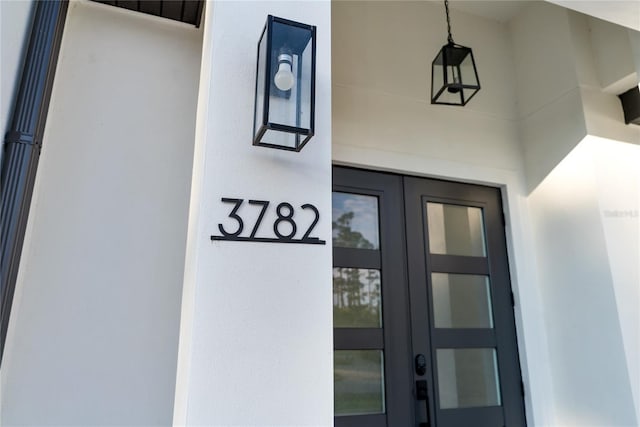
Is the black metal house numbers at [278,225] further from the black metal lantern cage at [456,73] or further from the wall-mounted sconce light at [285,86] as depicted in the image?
the black metal lantern cage at [456,73]

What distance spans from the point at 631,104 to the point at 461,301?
1868mm

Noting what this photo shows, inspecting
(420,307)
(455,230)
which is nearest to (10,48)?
(420,307)

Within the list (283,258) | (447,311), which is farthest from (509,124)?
(283,258)

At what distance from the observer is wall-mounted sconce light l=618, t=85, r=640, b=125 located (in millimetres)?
2850

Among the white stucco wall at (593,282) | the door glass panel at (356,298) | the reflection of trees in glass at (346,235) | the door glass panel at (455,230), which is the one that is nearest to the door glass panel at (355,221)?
the reflection of trees in glass at (346,235)

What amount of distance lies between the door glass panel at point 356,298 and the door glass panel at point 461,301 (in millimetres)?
440

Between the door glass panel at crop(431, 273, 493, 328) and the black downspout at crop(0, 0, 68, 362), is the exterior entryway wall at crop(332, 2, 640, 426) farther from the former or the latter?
the black downspout at crop(0, 0, 68, 362)

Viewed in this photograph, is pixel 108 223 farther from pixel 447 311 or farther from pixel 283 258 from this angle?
pixel 447 311

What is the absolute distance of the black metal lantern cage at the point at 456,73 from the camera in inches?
97.6

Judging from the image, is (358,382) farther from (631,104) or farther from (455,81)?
(631,104)

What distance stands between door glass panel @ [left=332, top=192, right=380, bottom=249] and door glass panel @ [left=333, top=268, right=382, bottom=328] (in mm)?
185

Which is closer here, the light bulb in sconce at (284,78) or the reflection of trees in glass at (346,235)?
the light bulb in sconce at (284,78)

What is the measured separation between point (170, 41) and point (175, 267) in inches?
47.9

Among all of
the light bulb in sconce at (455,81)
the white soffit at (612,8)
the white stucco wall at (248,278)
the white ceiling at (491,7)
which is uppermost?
the white ceiling at (491,7)
